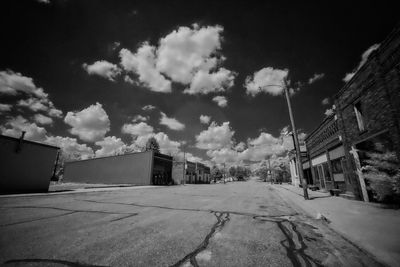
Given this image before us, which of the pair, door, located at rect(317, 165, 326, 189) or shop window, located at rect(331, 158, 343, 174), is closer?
shop window, located at rect(331, 158, 343, 174)

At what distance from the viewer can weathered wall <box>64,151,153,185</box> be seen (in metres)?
41.8

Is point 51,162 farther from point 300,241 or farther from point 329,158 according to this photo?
point 329,158

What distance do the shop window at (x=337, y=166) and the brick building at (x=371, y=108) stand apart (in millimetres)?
2722

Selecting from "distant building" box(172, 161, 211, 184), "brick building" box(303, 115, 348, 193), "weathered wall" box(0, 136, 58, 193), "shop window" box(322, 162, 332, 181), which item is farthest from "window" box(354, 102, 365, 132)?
"distant building" box(172, 161, 211, 184)

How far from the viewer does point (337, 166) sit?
1659cm

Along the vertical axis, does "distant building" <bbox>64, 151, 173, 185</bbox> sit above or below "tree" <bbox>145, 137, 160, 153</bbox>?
below

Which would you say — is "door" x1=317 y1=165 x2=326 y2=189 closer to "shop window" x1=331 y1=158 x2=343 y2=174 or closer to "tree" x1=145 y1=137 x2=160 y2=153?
"shop window" x1=331 y1=158 x2=343 y2=174

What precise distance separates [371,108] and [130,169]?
43201mm

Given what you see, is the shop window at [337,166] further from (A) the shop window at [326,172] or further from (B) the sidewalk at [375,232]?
(B) the sidewalk at [375,232]

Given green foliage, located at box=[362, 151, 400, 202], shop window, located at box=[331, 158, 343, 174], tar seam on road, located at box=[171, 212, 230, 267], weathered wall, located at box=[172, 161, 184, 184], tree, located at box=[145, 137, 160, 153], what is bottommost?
tar seam on road, located at box=[171, 212, 230, 267]

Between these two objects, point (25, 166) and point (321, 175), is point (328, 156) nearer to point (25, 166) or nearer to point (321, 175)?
point (321, 175)

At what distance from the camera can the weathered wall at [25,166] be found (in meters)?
17.6

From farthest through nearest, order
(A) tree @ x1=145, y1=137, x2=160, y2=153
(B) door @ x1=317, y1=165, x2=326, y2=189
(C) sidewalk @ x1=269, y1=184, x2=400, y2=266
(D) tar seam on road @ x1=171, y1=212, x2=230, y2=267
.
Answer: (A) tree @ x1=145, y1=137, x2=160, y2=153 < (B) door @ x1=317, y1=165, x2=326, y2=189 < (C) sidewalk @ x1=269, y1=184, x2=400, y2=266 < (D) tar seam on road @ x1=171, y1=212, x2=230, y2=267

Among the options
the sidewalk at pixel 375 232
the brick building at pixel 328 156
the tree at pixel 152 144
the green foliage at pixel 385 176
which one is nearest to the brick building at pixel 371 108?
the green foliage at pixel 385 176
